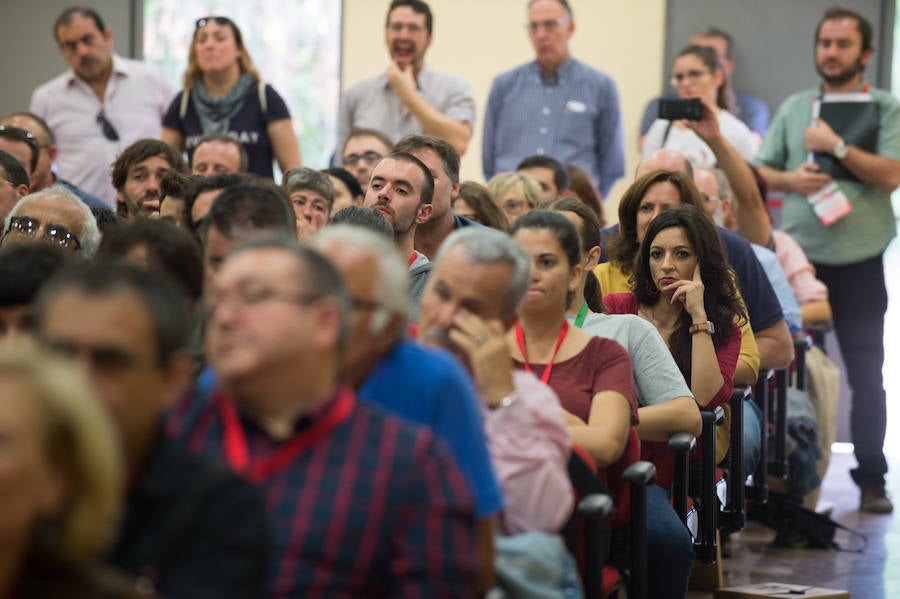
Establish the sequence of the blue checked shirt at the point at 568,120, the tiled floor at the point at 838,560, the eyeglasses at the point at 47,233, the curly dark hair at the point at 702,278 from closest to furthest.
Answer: the eyeglasses at the point at 47,233
the curly dark hair at the point at 702,278
the tiled floor at the point at 838,560
the blue checked shirt at the point at 568,120

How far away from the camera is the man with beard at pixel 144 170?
5102mm

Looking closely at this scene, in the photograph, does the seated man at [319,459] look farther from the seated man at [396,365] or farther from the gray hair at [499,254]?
the gray hair at [499,254]

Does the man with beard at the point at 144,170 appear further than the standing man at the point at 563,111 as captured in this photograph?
No

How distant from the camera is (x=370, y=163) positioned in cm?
596

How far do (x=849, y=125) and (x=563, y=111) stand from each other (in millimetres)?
1352

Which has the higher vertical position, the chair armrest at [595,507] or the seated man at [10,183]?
the seated man at [10,183]

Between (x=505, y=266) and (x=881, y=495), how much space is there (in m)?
4.13

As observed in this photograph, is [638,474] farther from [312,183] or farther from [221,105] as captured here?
[221,105]

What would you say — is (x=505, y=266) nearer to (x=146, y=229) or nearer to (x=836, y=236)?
(x=146, y=229)

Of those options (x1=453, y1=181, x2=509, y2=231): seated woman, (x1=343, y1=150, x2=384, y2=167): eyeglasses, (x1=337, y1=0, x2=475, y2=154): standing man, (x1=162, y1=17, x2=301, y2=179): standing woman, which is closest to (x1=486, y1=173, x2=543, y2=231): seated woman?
(x1=453, y1=181, x2=509, y2=231): seated woman

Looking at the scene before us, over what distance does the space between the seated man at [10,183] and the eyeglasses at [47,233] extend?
83cm

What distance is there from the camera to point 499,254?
2754 mm

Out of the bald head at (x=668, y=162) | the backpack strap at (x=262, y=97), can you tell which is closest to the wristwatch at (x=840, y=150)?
the bald head at (x=668, y=162)

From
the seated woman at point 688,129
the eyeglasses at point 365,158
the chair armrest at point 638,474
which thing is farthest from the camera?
the seated woman at point 688,129
